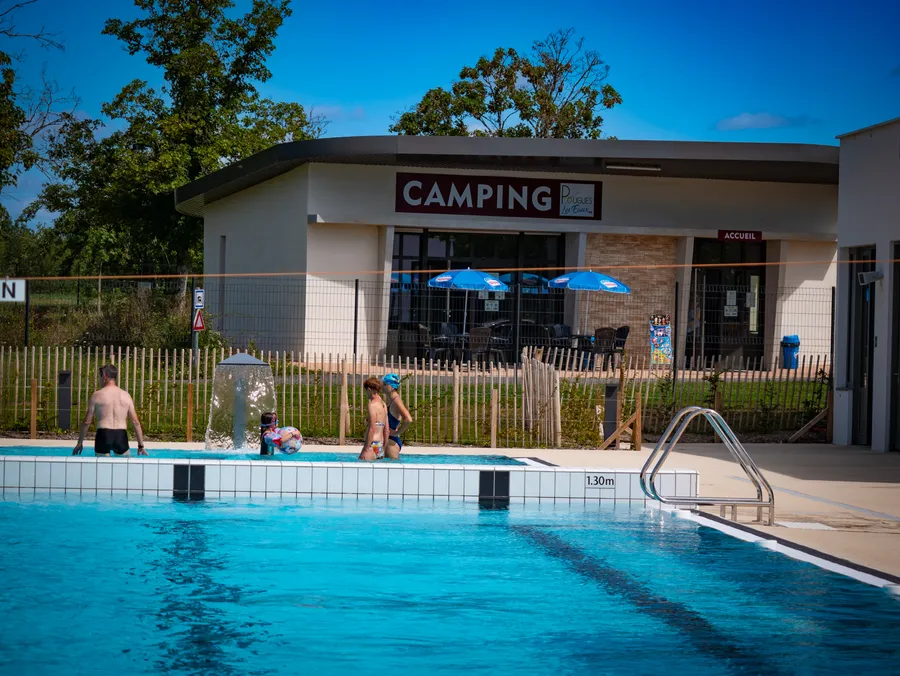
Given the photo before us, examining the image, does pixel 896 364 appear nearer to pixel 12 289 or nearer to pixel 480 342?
pixel 480 342

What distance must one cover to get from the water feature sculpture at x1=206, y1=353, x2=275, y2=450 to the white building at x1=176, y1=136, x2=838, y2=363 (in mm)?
7426

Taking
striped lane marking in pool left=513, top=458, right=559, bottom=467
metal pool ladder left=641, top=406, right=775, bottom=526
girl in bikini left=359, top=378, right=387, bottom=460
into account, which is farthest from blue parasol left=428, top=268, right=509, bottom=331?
metal pool ladder left=641, top=406, right=775, bottom=526

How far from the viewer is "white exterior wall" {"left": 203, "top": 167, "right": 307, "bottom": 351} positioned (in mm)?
23047

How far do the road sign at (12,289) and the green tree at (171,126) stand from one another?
76.7 ft

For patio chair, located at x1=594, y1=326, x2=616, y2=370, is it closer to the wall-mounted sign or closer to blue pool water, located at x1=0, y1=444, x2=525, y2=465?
the wall-mounted sign

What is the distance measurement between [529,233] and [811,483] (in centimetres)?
1488

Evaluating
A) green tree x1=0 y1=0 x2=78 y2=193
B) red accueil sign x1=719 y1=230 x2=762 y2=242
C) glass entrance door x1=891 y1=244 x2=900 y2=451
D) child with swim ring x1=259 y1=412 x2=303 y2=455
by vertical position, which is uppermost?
green tree x1=0 y1=0 x2=78 y2=193

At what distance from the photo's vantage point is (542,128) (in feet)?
154

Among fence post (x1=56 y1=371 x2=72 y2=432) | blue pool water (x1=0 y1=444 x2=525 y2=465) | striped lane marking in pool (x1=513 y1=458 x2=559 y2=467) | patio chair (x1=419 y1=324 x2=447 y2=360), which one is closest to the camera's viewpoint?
striped lane marking in pool (x1=513 y1=458 x2=559 y2=467)

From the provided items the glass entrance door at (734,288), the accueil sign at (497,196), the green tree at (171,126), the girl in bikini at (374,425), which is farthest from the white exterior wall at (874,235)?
the green tree at (171,126)

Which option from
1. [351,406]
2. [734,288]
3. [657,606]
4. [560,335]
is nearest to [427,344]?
[560,335]

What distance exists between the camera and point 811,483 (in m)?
11.8

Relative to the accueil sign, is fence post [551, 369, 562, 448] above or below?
below

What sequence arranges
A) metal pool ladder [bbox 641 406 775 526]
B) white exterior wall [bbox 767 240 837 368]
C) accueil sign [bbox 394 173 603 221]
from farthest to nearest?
white exterior wall [bbox 767 240 837 368]
accueil sign [bbox 394 173 603 221]
metal pool ladder [bbox 641 406 775 526]
